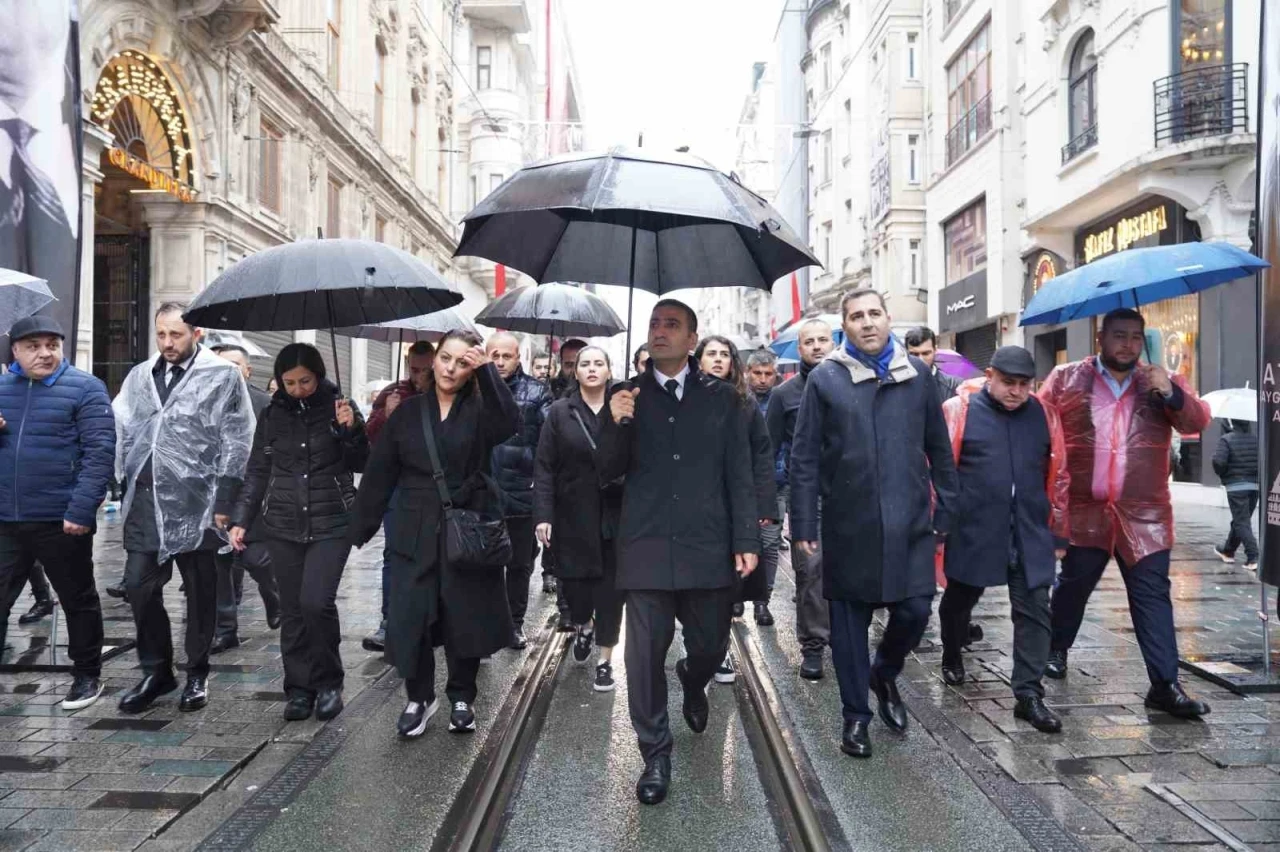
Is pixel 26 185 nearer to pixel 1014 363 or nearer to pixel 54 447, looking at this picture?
pixel 54 447

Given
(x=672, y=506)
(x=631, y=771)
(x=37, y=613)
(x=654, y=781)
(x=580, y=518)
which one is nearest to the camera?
(x=654, y=781)

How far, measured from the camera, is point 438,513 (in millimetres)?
4973

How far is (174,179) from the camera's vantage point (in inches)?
642

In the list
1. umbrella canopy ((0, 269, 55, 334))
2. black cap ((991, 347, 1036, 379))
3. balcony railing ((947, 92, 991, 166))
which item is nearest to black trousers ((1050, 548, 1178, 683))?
black cap ((991, 347, 1036, 379))

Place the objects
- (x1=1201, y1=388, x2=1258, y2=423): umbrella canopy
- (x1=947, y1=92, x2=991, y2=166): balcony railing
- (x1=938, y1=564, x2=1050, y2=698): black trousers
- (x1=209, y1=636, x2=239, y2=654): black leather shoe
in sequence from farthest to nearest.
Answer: (x1=947, y1=92, x2=991, y2=166): balcony railing, (x1=1201, y1=388, x2=1258, y2=423): umbrella canopy, (x1=209, y1=636, x2=239, y2=654): black leather shoe, (x1=938, y1=564, x2=1050, y2=698): black trousers

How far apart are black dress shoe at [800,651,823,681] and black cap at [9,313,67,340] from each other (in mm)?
4318

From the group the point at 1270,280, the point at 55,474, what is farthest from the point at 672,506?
the point at 1270,280

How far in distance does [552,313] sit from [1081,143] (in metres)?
14.9

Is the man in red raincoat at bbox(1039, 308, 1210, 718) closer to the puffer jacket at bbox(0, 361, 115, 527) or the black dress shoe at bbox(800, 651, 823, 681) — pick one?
the black dress shoe at bbox(800, 651, 823, 681)

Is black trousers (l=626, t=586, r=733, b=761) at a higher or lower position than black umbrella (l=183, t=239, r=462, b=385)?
lower

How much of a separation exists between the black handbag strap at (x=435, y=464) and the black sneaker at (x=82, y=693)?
2202mm

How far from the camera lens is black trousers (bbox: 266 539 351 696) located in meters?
5.25

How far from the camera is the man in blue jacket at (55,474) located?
543 centimetres

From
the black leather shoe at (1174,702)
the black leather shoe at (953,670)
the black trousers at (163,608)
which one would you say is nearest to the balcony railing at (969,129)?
the black leather shoe at (953,670)
